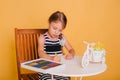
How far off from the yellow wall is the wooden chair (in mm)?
256

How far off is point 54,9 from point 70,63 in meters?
0.78

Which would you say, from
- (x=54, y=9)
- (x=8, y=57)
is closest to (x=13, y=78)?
(x=8, y=57)

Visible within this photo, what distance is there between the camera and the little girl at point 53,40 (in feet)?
6.13

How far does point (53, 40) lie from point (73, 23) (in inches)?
18.5

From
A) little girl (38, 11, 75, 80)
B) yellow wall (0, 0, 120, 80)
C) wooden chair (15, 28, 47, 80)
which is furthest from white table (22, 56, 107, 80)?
yellow wall (0, 0, 120, 80)

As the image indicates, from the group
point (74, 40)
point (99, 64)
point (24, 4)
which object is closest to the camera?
point (99, 64)

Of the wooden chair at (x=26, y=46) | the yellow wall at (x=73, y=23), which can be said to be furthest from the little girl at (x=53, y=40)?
the yellow wall at (x=73, y=23)

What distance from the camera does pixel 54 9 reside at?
2.34 meters

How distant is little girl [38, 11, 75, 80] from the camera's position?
6.13ft

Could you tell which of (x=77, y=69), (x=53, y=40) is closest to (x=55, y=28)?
(x=53, y=40)

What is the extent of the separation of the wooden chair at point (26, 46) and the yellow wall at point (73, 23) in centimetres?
26

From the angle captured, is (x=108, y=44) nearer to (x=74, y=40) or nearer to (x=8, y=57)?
(x=74, y=40)

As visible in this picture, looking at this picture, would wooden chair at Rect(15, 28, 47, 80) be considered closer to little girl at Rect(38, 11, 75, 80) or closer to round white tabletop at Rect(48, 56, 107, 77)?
little girl at Rect(38, 11, 75, 80)

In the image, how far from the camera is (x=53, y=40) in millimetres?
2025
